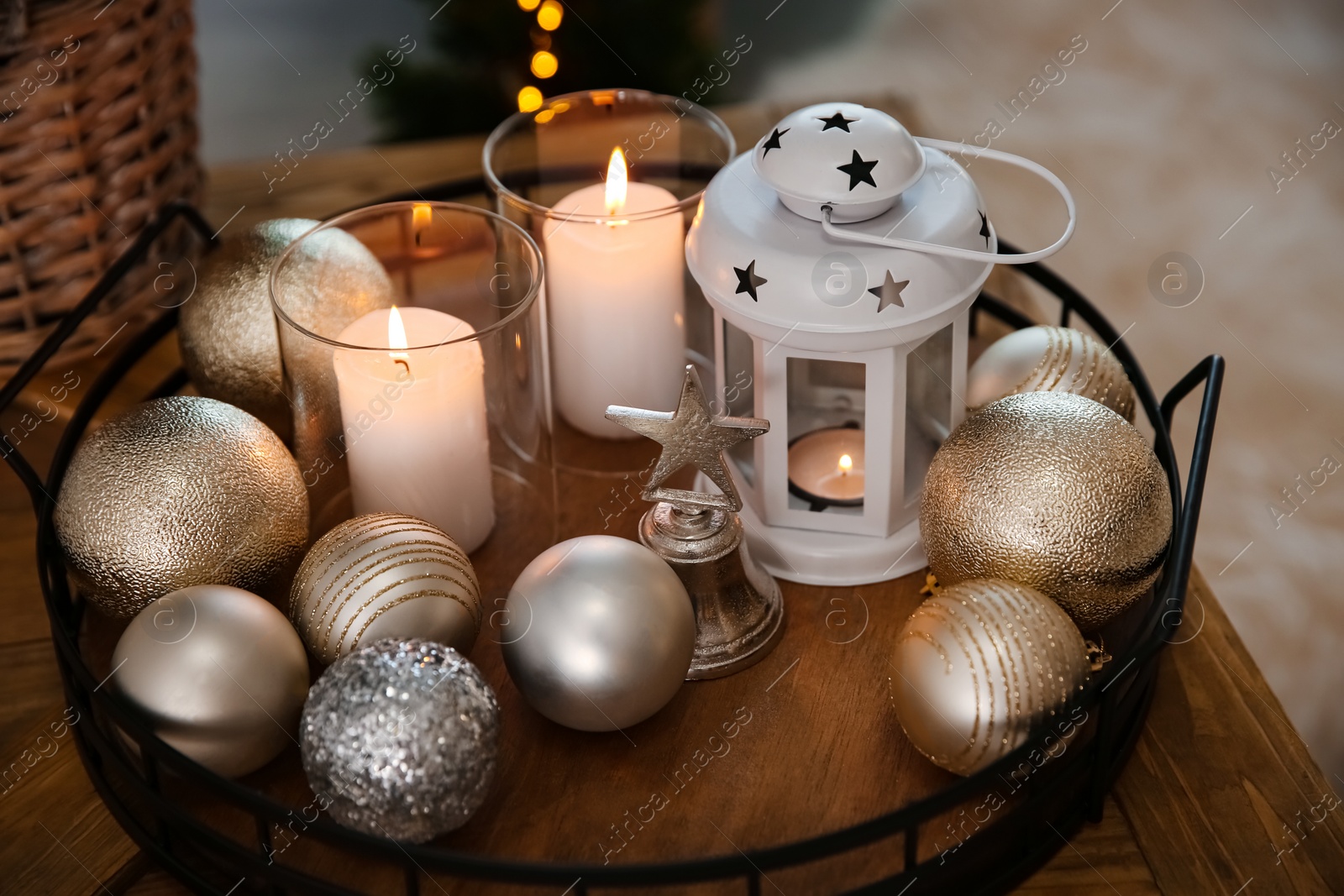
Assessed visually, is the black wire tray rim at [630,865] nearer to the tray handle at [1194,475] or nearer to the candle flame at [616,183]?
the tray handle at [1194,475]

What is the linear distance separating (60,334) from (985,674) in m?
0.48

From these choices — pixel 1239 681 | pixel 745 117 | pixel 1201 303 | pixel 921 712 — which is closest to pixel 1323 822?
pixel 1239 681

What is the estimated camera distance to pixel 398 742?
51 cm

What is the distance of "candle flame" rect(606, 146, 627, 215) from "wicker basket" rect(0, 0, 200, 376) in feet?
1.00

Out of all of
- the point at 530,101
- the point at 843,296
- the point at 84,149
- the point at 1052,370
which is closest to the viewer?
the point at 843,296

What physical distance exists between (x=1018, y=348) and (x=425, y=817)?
387 millimetres

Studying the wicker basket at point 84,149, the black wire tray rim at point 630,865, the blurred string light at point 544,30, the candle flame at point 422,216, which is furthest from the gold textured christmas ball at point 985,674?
the blurred string light at point 544,30

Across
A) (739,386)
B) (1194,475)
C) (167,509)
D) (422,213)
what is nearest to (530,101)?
(422,213)

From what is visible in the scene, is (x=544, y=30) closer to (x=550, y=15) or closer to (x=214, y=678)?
(x=550, y=15)

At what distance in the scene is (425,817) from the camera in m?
0.52

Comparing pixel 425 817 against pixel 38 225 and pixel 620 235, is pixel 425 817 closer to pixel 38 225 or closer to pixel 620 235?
pixel 620 235

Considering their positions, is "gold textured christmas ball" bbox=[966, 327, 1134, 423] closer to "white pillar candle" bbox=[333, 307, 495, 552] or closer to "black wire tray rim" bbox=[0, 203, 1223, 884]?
"black wire tray rim" bbox=[0, 203, 1223, 884]

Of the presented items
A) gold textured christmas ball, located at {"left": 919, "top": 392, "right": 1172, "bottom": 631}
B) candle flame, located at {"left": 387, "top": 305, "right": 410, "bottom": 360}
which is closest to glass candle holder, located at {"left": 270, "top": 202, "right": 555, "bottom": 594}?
candle flame, located at {"left": 387, "top": 305, "right": 410, "bottom": 360}

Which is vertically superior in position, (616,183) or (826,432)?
(616,183)
